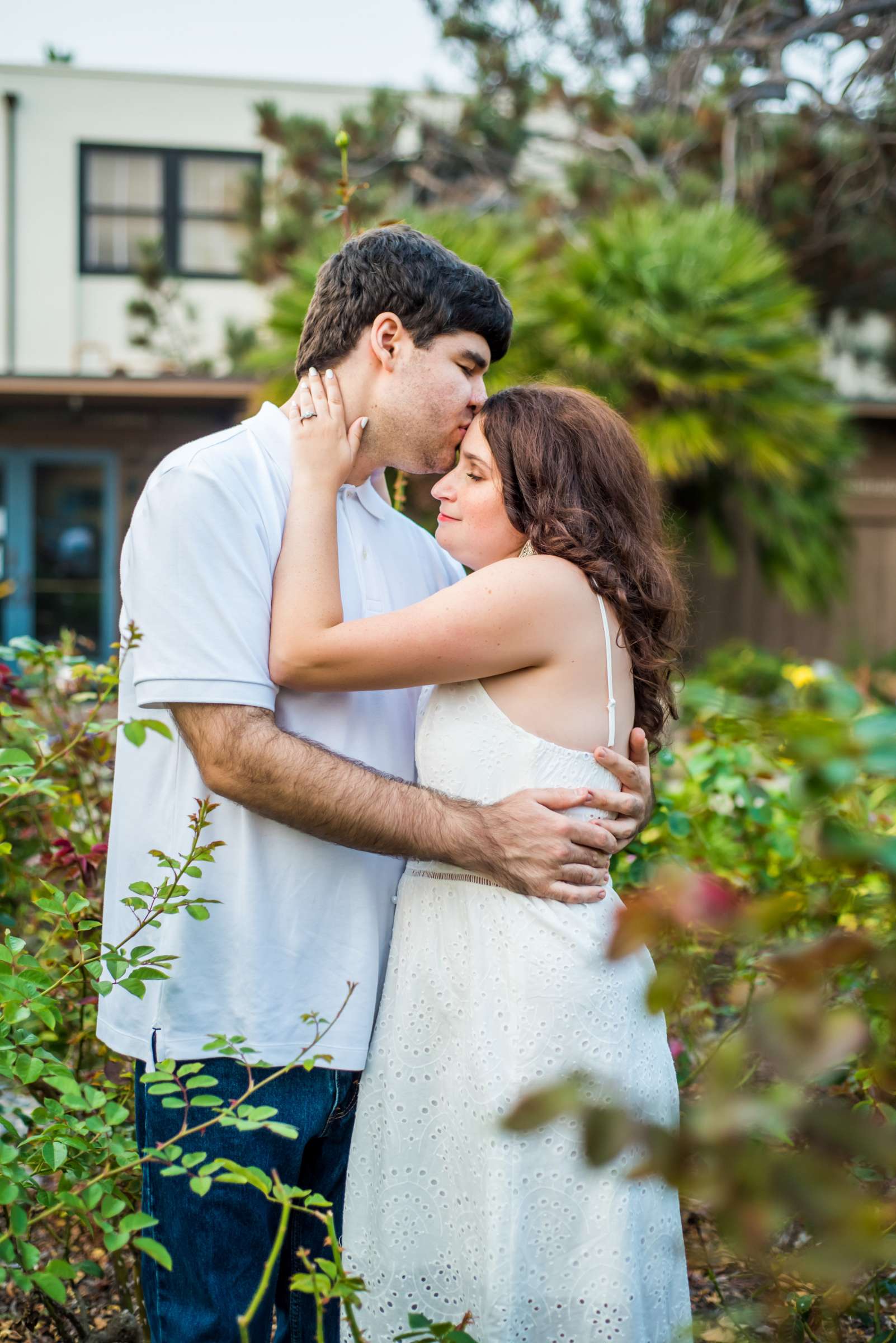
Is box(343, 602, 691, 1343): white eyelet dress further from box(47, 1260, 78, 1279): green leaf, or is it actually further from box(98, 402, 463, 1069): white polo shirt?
box(47, 1260, 78, 1279): green leaf

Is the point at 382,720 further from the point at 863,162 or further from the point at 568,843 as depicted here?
the point at 863,162

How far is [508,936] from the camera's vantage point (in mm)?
1788

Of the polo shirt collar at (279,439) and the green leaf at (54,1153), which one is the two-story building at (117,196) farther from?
the green leaf at (54,1153)

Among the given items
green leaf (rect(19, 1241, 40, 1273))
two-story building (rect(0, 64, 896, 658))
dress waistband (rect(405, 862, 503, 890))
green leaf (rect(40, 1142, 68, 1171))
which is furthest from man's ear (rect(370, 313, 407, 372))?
two-story building (rect(0, 64, 896, 658))

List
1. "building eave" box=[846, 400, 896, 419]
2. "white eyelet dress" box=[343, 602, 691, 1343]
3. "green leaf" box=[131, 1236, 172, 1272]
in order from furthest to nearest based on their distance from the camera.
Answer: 1. "building eave" box=[846, 400, 896, 419]
2. "white eyelet dress" box=[343, 602, 691, 1343]
3. "green leaf" box=[131, 1236, 172, 1272]

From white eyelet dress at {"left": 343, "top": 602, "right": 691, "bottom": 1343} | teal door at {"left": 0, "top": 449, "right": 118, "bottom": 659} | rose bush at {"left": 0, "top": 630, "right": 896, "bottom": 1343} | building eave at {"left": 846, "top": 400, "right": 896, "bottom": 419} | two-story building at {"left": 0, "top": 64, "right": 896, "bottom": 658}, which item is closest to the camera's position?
rose bush at {"left": 0, "top": 630, "right": 896, "bottom": 1343}

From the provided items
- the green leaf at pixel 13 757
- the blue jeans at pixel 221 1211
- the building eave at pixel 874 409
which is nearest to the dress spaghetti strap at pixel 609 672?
the blue jeans at pixel 221 1211

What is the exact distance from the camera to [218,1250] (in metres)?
1.75

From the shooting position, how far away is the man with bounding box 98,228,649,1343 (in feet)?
5.69

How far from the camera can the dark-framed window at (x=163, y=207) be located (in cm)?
1627

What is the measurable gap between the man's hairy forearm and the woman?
0.10m

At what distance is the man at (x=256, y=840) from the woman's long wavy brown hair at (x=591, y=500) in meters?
0.22

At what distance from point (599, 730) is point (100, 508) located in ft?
42.7

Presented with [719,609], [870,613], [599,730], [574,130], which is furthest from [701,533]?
[599,730]
